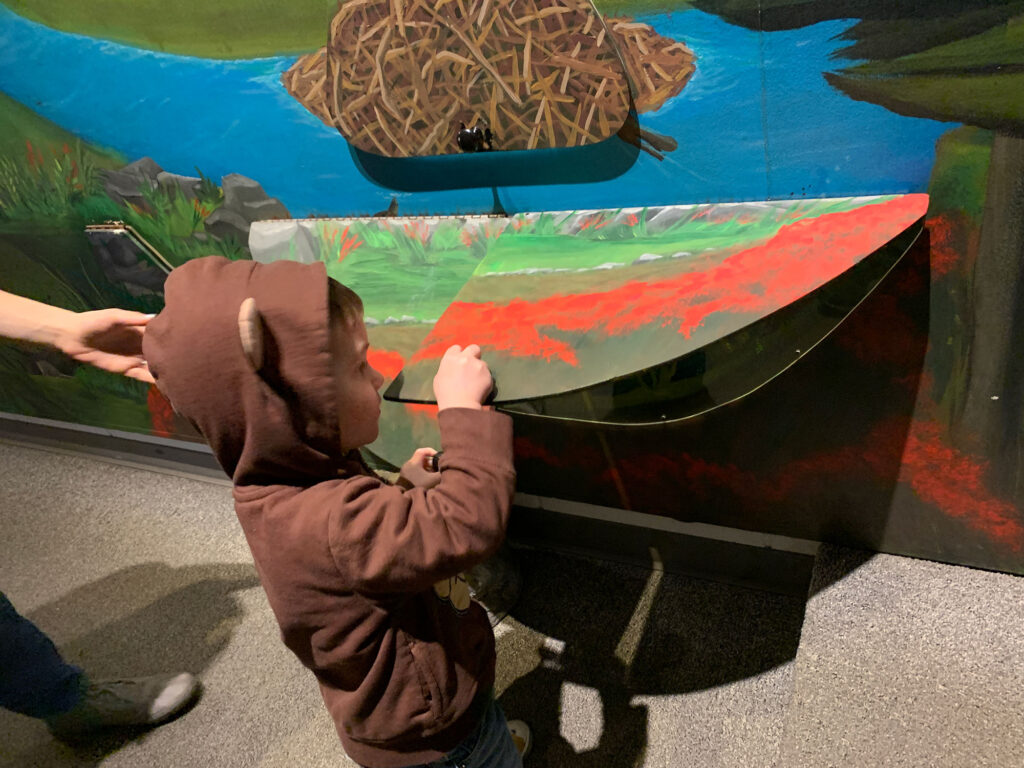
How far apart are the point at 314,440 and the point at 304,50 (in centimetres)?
79

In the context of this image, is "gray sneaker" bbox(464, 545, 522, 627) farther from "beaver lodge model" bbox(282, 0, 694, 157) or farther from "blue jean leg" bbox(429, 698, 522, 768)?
"beaver lodge model" bbox(282, 0, 694, 157)

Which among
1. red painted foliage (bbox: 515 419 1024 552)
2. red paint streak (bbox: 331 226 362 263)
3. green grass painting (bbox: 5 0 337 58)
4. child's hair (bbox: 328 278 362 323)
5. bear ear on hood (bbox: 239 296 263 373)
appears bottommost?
red painted foliage (bbox: 515 419 1024 552)

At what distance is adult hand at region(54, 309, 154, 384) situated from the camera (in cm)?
102

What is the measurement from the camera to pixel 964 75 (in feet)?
2.84

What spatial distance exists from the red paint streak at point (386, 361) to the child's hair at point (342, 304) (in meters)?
0.20

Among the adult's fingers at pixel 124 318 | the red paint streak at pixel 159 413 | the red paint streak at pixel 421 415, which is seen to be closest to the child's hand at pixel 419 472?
the red paint streak at pixel 421 415

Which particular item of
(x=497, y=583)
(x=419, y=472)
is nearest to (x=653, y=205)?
(x=419, y=472)

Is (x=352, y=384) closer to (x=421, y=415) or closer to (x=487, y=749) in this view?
(x=421, y=415)

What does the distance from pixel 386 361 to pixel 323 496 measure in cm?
33

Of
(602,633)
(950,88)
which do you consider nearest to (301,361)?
(950,88)

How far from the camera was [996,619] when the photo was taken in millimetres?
1192

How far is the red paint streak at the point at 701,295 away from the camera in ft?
2.70

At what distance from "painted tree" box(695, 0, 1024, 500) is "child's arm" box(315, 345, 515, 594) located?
64cm

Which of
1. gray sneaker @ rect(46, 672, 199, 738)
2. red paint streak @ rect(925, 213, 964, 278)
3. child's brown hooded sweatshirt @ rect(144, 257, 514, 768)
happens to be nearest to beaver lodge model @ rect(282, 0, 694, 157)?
red paint streak @ rect(925, 213, 964, 278)
